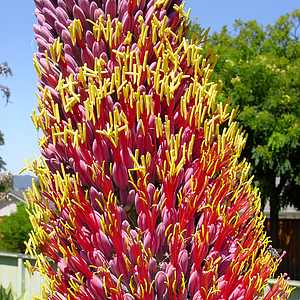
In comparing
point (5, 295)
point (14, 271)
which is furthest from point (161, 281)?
point (14, 271)

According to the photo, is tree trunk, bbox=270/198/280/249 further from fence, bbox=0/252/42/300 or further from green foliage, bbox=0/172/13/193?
fence, bbox=0/252/42/300

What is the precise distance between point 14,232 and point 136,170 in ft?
69.2

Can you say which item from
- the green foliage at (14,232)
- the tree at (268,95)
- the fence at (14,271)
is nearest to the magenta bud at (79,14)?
the fence at (14,271)

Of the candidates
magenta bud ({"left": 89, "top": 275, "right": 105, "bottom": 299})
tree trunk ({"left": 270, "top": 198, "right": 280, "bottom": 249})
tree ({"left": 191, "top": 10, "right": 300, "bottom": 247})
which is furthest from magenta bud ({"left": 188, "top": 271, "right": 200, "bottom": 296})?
tree trunk ({"left": 270, "top": 198, "right": 280, "bottom": 249})

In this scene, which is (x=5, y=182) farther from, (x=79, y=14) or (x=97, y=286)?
(x=97, y=286)

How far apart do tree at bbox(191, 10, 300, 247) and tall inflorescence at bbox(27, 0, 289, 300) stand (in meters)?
14.9

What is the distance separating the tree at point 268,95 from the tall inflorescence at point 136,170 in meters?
14.9

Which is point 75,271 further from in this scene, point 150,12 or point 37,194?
point 150,12

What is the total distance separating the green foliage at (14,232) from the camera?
22.5 metres

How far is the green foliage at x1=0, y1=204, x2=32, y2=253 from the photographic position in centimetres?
2245

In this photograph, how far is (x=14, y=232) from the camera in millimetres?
22781

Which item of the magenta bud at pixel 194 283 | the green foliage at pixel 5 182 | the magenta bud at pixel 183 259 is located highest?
the green foliage at pixel 5 182

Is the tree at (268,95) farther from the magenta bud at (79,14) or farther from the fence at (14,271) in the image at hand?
the magenta bud at (79,14)

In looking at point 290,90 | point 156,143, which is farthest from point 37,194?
point 290,90
